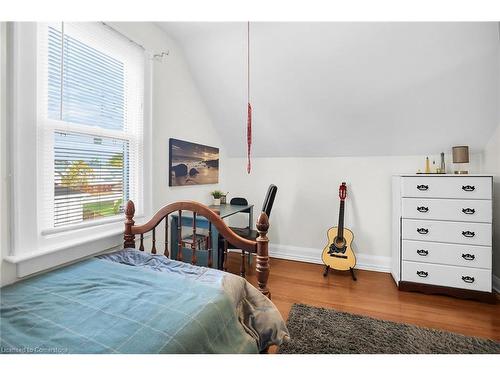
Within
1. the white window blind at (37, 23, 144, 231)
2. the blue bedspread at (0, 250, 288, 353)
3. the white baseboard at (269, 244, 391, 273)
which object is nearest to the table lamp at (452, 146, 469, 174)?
the white baseboard at (269, 244, 391, 273)

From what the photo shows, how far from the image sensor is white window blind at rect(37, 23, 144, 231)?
144cm

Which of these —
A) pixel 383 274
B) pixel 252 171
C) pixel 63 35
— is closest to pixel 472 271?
pixel 383 274

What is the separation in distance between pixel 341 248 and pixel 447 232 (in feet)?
3.29

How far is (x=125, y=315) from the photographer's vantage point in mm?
893

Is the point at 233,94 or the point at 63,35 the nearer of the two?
the point at 63,35

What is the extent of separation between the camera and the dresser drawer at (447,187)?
220 cm

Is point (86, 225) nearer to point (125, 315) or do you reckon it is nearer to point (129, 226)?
point (129, 226)

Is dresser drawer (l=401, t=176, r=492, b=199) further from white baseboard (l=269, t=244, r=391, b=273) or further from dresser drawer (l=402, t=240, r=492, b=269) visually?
white baseboard (l=269, t=244, r=391, b=273)

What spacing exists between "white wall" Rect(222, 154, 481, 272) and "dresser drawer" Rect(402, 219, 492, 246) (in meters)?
0.54

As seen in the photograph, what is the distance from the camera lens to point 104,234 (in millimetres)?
1719

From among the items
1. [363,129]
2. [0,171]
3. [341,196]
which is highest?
[363,129]

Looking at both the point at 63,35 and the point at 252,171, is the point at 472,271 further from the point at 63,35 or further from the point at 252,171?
the point at 63,35
